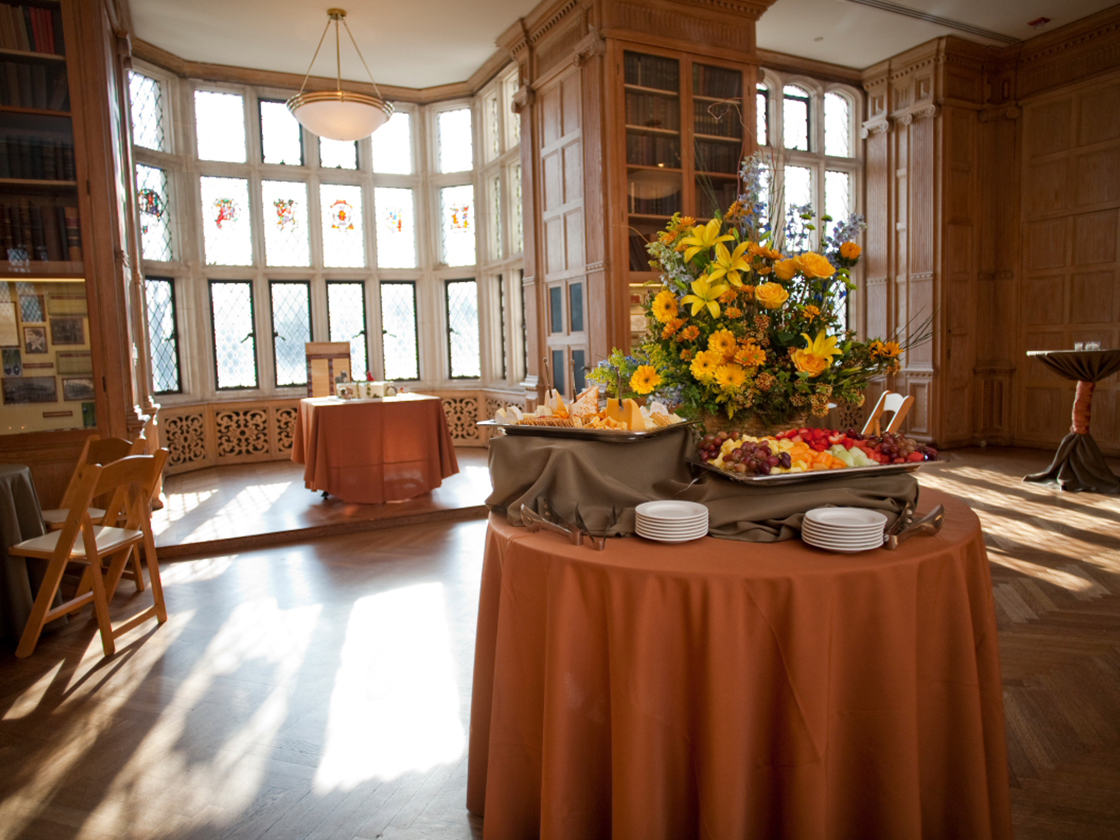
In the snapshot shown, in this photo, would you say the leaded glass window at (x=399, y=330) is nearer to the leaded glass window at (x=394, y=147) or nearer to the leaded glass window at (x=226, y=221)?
the leaded glass window at (x=394, y=147)

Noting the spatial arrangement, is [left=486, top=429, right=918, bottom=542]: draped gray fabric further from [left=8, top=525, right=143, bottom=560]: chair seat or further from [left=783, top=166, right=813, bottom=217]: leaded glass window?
[left=783, top=166, right=813, bottom=217]: leaded glass window

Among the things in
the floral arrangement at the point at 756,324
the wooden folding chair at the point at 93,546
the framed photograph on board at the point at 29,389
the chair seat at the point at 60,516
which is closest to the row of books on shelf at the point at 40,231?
the framed photograph on board at the point at 29,389

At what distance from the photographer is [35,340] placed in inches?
176

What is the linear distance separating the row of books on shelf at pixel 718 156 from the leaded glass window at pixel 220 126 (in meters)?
5.07

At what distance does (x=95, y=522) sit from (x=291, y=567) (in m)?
1.05

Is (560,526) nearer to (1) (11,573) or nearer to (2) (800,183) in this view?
(1) (11,573)

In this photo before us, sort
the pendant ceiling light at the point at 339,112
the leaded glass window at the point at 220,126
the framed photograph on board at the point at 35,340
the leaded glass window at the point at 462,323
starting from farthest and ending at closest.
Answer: the leaded glass window at the point at 462,323, the leaded glass window at the point at 220,126, the pendant ceiling light at the point at 339,112, the framed photograph on board at the point at 35,340

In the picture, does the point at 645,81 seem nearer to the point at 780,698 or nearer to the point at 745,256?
the point at 745,256

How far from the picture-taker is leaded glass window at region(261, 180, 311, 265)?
8133 millimetres

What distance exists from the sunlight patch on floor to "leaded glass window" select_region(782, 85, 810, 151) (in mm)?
7012

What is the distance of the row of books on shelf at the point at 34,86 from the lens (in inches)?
169

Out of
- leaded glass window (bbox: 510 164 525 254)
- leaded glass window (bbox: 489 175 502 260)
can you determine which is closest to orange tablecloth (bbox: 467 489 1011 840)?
leaded glass window (bbox: 510 164 525 254)

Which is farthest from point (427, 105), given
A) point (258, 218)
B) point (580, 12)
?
point (580, 12)

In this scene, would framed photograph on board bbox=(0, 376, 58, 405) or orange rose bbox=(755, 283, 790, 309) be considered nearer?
orange rose bbox=(755, 283, 790, 309)
